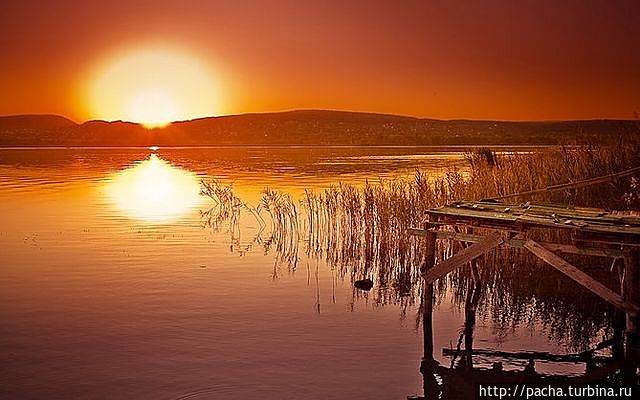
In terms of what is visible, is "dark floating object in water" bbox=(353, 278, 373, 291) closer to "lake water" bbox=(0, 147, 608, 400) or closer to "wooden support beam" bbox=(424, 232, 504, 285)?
"lake water" bbox=(0, 147, 608, 400)

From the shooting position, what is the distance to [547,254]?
1298cm

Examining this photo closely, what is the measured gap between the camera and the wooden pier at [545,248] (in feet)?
40.2

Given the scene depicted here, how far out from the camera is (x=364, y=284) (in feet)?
63.3

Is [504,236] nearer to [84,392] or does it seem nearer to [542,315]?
[542,315]

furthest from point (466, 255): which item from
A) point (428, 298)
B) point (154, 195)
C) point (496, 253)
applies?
point (154, 195)

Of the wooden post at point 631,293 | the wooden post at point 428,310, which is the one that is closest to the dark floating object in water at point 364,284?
the wooden post at point 428,310

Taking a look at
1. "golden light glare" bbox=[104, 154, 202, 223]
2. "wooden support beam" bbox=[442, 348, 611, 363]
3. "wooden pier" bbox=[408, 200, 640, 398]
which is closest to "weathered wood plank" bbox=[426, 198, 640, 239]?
"wooden pier" bbox=[408, 200, 640, 398]

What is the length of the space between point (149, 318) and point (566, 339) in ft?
28.5

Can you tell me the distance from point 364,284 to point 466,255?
5651 mm

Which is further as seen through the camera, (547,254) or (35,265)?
(35,265)

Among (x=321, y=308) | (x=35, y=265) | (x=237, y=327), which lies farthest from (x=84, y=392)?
(x=35, y=265)

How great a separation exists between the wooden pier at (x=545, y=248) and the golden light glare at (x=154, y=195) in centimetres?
2059

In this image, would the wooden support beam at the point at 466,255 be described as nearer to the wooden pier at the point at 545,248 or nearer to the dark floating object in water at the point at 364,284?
the wooden pier at the point at 545,248

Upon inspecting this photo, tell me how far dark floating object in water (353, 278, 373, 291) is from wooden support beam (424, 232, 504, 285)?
458 cm
